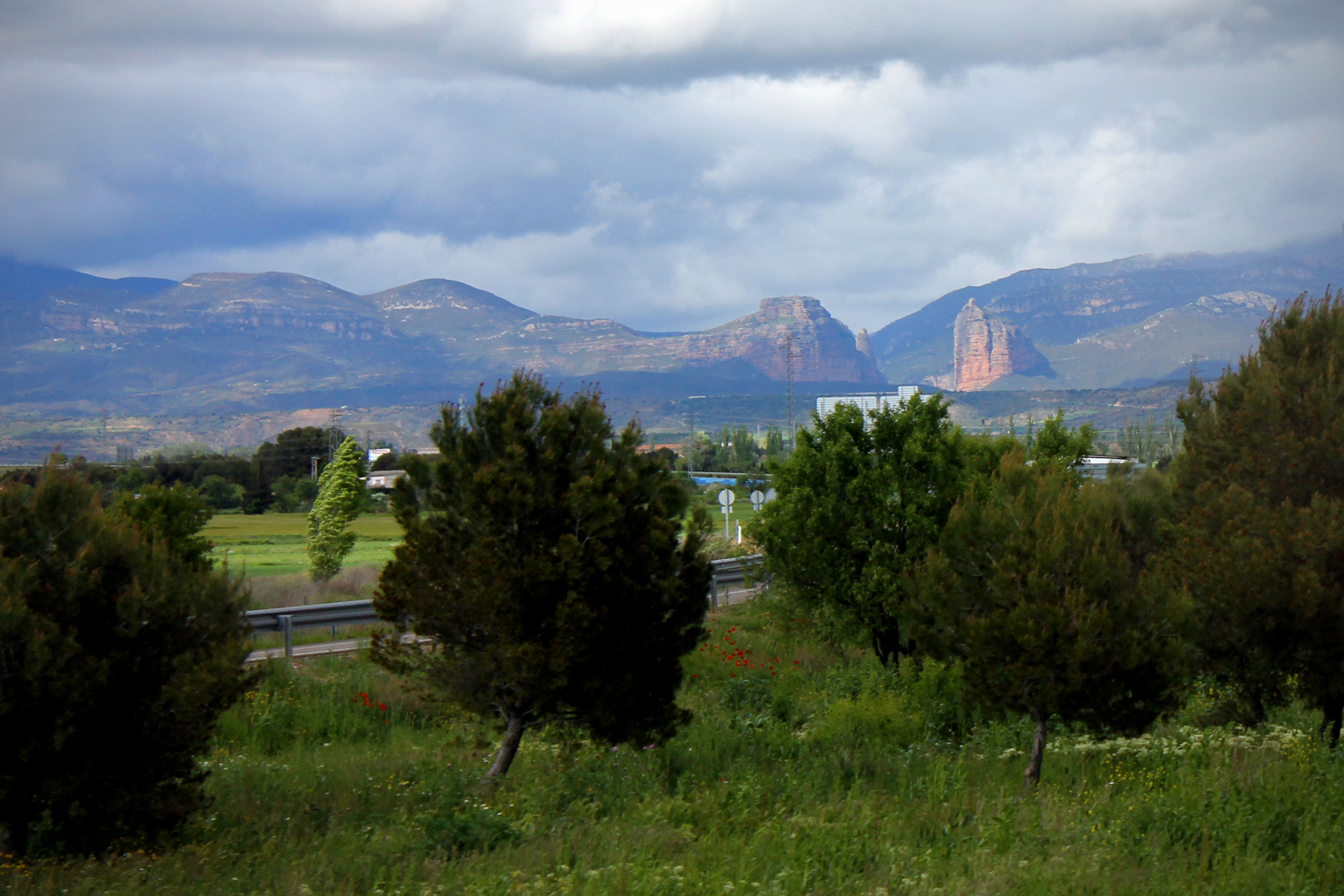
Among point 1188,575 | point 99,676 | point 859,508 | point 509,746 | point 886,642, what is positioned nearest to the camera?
point 99,676

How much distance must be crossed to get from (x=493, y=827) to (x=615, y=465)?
3267 mm

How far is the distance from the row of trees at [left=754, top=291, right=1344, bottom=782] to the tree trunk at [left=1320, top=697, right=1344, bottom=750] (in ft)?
0.08

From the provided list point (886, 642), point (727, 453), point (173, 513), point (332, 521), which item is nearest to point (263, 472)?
point (332, 521)

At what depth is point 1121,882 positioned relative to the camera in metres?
5.84

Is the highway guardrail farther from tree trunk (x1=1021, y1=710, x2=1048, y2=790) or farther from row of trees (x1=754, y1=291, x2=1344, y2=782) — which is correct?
tree trunk (x1=1021, y1=710, x2=1048, y2=790)

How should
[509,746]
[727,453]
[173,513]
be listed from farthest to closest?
[727,453]
[173,513]
[509,746]

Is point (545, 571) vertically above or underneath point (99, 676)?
above

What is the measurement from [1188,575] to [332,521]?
978 inches

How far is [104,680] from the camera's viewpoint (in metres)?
→ 6.57

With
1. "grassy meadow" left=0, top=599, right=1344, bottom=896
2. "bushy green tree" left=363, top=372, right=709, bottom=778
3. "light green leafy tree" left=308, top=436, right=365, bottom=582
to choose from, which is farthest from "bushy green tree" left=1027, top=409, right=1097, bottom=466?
"light green leafy tree" left=308, top=436, right=365, bottom=582

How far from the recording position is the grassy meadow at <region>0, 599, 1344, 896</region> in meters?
6.11

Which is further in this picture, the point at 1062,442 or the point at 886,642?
the point at 1062,442

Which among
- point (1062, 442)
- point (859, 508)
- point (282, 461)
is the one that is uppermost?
point (1062, 442)

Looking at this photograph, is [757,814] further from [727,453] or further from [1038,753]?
[727,453]
